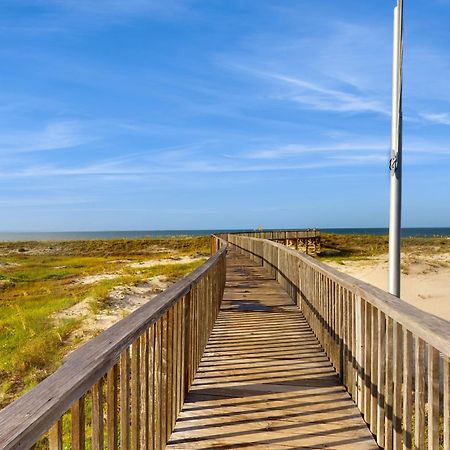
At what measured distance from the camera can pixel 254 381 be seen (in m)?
4.65

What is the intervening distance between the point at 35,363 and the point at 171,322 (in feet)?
18.6

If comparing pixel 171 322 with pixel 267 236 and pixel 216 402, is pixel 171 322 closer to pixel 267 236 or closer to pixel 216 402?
pixel 216 402

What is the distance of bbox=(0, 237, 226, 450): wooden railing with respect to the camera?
4.17 feet

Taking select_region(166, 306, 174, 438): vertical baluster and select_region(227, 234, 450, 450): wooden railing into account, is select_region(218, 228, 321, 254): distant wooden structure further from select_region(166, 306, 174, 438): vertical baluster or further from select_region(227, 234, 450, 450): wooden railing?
select_region(166, 306, 174, 438): vertical baluster

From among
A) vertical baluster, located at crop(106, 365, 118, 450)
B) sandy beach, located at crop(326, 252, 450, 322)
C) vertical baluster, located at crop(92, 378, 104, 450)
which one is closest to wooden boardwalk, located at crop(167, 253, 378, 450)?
vertical baluster, located at crop(106, 365, 118, 450)

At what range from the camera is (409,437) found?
2.75m

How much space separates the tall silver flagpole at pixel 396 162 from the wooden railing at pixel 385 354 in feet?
5.56

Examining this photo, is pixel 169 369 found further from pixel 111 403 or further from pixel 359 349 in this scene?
pixel 359 349

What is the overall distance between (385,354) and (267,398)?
4.58ft

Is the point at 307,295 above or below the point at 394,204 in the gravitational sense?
below

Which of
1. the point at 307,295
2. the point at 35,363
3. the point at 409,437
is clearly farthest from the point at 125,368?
the point at 35,363

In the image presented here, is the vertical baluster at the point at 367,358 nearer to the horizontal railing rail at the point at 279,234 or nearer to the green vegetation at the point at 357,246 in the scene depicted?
the horizontal railing rail at the point at 279,234

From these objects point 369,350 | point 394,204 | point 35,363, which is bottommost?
point 35,363

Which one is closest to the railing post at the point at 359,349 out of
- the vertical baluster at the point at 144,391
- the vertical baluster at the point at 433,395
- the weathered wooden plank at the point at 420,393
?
the weathered wooden plank at the point at 420,393
